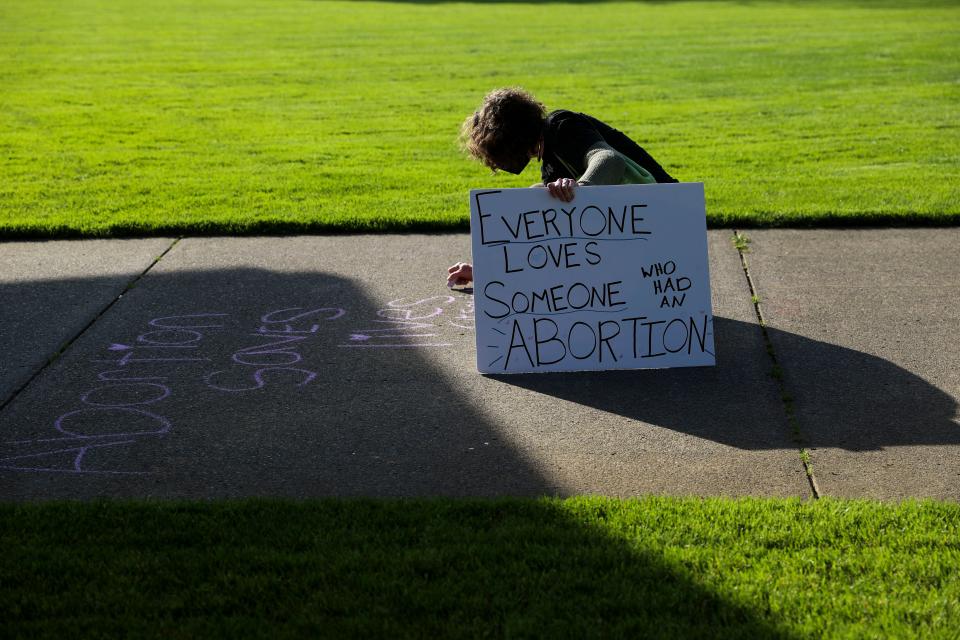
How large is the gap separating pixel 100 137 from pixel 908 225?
791cm

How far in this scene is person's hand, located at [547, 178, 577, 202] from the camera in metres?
5.33

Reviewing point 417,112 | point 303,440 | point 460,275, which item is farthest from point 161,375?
point 417,112

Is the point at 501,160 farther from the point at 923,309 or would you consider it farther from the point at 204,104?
the point at 204,104

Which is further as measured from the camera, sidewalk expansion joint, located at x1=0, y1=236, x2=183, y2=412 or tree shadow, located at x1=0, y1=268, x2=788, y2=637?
sidewalk expansion joint, located at x1=0, y1=236, x2=183, y2=412

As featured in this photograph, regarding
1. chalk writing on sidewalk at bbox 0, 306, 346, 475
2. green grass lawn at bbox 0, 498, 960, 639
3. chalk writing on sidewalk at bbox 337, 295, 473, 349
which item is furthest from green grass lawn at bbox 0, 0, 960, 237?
green grass lawn at bbox 0, 498, 960, 639

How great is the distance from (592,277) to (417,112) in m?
8.22

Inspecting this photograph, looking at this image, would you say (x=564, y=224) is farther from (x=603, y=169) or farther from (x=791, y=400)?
(x=791, y=400)

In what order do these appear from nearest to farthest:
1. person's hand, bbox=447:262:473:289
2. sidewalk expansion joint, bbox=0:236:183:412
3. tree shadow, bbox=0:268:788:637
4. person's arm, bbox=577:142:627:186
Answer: tree shadow, bbox=0:268:788:637
sidewalk expansion joint, bbox=0:236:183:412
person's arm, bbox=577:142:627:186
person's hand, bbox=447:262:473:289

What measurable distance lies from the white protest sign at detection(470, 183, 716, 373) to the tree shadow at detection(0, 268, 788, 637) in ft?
1.64

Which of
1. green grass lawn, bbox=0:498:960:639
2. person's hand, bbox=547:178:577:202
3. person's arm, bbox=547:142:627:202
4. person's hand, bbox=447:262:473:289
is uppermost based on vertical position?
person's arm, bbox=547:142:627:202

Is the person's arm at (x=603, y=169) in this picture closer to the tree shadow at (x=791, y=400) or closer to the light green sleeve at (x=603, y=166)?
the light green sleeve at (x=603, y=166)

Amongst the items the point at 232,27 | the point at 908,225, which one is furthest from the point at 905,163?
the point at 232,27

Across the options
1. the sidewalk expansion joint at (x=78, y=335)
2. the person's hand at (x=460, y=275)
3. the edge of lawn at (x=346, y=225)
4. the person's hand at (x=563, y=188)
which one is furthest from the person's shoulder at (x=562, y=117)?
the sidewalk expansion joint at (x=78, y=335)

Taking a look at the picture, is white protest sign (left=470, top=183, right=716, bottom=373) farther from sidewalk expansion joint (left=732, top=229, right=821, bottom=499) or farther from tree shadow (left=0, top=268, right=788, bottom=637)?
tree shadow (left=0, top=268, right=788, bottom=637)
